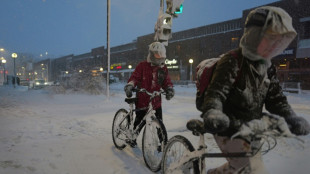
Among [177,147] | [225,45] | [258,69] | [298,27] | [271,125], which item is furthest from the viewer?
[225,45]

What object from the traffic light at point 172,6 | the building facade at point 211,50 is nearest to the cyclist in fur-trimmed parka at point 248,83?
the traffic light at point 172,6

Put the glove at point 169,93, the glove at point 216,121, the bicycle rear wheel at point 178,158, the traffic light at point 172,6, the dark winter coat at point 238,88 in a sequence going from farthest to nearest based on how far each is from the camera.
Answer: the traffic light at point 172,6 → the glove at point 169,93 → the bicycle rear wheel at point 178,158 → the dark winter coat at point 238,88 → the glove at point 216,121

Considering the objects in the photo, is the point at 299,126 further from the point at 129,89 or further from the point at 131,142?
the point at 131,142

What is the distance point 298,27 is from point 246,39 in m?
29.4

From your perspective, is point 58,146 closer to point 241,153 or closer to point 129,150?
point 129,150

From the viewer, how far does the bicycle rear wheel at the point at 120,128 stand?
421cm

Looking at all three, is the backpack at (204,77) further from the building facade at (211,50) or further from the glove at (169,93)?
the building facade at (211,50)

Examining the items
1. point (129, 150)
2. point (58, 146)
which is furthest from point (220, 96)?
point (58, 146)

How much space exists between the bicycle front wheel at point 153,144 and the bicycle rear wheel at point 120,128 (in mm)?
709

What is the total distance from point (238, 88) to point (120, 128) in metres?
2.98

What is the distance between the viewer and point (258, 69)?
1.73 m

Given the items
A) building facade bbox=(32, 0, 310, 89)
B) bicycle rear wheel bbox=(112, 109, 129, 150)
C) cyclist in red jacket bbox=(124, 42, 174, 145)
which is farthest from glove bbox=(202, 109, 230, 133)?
building facade bbox=(32, 0, 310, 89)

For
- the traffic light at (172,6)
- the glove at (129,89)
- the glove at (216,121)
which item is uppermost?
the traffic light at (172,6)

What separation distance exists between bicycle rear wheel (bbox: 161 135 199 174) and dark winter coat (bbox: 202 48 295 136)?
0.52 metres
